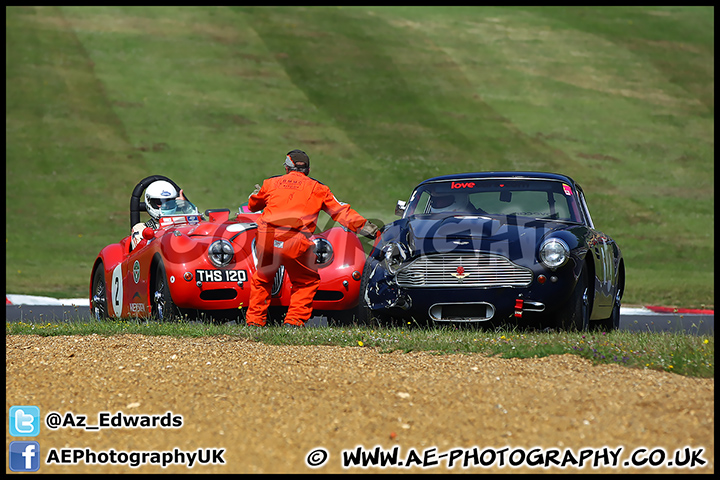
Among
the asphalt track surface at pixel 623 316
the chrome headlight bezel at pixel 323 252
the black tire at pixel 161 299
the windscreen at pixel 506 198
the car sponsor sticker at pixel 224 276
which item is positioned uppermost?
the windscreen at pixel 506 198

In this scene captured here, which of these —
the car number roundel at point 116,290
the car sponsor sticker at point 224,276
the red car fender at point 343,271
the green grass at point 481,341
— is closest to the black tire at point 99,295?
the car number roundel at point 116,290

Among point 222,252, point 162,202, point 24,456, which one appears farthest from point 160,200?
point 24,456

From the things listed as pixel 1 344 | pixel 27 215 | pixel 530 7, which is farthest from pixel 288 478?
pixel 530 7

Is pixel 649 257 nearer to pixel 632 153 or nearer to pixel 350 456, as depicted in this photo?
pixel 632 153

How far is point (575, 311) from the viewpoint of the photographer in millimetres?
7238

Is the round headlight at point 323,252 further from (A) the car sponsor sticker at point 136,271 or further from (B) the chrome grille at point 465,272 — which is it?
(A) the car sponsor sticker at point 136,271

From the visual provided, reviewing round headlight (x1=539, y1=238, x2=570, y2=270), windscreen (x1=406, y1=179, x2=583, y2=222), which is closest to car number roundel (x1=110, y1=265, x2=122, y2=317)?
windscreen (x1=406, y1=179, x2=583, y2=222)

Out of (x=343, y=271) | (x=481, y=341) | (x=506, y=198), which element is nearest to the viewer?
(x=481, y=341)

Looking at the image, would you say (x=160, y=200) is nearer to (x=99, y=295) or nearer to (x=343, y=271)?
(x=99, y=295)

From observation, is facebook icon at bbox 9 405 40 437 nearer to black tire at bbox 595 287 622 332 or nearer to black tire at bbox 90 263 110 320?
black tire at bbox 90 263 110 320

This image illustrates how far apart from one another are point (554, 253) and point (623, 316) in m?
6.26

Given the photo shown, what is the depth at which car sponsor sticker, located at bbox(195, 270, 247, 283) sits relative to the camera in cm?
796

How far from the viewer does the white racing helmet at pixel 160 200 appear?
968cm

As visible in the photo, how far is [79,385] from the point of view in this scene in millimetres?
5289
